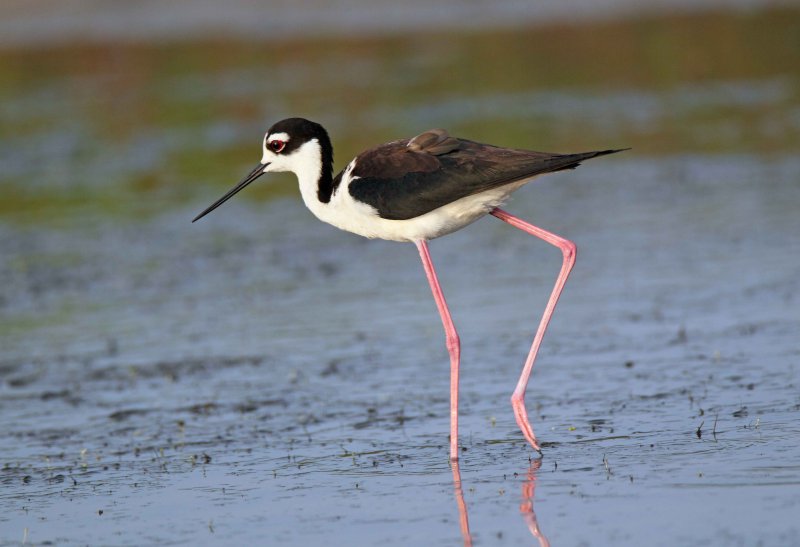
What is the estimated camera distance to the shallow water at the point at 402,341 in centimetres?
580

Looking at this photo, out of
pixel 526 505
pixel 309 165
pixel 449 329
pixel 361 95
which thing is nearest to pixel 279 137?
pixel 309 165

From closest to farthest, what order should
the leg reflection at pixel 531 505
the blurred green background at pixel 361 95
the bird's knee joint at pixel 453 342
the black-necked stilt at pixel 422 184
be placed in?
the leg reflection at pixel 531 505, the black-necked stilt at pixel 422 184, the bird's knee joint at pixel 453 342, the blurred green background at pixel 361 95

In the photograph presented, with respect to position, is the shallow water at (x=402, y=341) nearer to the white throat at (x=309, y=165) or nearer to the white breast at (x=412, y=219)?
the white breast at (x=412, y=219)

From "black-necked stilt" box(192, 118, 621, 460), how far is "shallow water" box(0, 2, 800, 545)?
632mm

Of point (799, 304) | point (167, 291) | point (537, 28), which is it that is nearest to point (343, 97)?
point (537, 28)

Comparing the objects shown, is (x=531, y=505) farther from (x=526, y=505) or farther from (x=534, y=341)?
(x=534, y=341)

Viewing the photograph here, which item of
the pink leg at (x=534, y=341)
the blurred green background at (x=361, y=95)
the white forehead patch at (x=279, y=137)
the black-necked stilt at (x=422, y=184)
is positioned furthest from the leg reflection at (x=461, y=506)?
the blurred green background at (x=361, y=95)

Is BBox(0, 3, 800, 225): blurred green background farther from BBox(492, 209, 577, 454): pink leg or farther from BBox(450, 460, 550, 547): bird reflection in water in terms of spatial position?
BBox(450, 460, 550, 547): bird reflection in water

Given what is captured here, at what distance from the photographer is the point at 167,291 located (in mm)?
10859

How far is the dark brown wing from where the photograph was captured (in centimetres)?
663

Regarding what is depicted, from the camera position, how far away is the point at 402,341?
8.88 metres

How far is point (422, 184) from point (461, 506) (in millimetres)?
1697

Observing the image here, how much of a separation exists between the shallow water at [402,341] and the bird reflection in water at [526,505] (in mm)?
17

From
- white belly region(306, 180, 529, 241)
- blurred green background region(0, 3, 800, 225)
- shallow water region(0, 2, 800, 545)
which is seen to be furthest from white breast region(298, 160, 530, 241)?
blurred green background region(0, 3, 800, 225)
